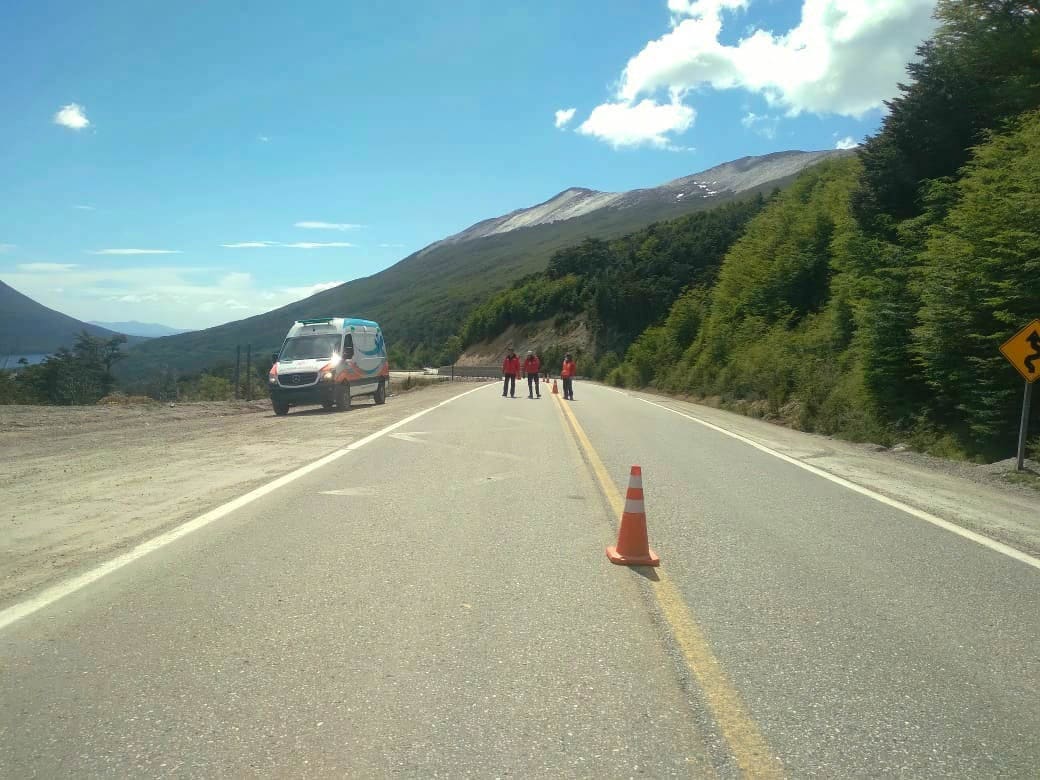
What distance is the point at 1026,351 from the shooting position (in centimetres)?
1354

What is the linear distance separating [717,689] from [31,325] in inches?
2557

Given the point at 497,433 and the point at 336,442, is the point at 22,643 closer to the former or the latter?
the point at 336,442

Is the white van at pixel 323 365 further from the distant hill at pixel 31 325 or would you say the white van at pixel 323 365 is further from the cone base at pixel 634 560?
the distant hill at pixel 31 325

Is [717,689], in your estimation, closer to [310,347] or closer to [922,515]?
[922,515]

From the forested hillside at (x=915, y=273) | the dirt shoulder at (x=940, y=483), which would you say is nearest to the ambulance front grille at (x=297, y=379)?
the dirt shoulder at (x=940, y=483)

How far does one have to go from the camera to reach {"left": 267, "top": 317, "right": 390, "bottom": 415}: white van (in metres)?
23.3

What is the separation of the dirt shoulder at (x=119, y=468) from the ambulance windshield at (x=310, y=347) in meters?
1.75

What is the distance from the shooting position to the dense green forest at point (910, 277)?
17.0 m

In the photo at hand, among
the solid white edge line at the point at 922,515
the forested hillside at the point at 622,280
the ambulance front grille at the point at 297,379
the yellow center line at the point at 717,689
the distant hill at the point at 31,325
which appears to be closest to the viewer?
the yellow center line at the point at 717,689

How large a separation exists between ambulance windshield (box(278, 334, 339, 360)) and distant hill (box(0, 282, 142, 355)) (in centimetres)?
2294

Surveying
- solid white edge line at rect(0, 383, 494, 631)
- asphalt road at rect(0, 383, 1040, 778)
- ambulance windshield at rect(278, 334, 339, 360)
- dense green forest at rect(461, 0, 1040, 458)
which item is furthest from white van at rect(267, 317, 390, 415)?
asphalt road at rect(0, 383, 1040, 778)

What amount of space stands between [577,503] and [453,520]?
162 centimetres

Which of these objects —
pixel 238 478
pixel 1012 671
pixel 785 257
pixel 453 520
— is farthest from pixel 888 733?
pixel 785 257

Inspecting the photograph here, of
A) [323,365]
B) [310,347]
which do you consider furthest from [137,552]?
[310,347]
